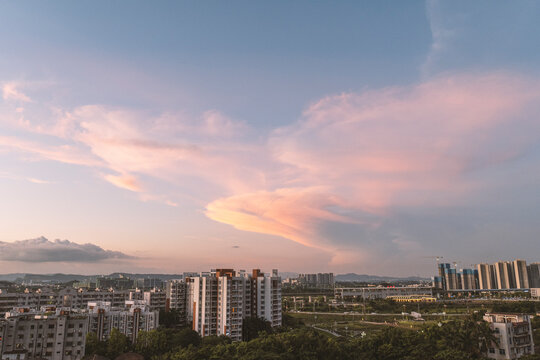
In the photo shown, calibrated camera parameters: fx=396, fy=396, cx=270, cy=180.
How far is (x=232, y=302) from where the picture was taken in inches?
2549

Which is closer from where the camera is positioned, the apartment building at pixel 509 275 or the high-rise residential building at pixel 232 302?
the high-rise residential building at pixel 232 302

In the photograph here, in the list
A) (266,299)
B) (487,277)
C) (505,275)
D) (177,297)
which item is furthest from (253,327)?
(487,277)

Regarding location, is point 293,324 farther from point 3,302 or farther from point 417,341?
point 3,302

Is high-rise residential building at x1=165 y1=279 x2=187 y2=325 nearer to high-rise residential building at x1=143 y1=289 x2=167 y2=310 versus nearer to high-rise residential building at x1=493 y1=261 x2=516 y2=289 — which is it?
high-rise residential building at x1=143 y1=289 x2=167 y2=310

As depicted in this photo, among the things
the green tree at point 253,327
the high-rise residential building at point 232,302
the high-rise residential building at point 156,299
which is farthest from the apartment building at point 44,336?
the high-rise residential building at point 156,299

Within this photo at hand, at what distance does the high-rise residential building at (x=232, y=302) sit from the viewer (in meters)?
64.1

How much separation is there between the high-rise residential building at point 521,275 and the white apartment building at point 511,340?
165911 millimetres

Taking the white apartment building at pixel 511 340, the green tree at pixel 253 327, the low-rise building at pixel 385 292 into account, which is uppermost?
the white apartment building at pixel 511 340

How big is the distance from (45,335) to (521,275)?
7802 inches

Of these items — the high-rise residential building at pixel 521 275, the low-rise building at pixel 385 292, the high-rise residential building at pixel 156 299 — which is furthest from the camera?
the high-rise residential building at pixel 521 275

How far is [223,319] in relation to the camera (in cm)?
6400

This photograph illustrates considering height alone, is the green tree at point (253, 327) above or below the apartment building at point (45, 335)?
below

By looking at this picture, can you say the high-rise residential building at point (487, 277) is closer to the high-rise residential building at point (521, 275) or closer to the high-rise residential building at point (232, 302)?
the high-rise residential building at point (521, 275)

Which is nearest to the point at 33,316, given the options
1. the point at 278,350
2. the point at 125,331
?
the point at 125,331
